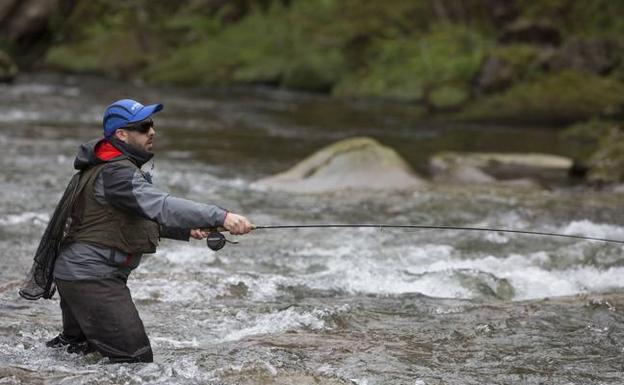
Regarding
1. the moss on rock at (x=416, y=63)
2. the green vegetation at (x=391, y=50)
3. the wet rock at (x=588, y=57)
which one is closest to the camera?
the green vegetation at (x=391, y=50)

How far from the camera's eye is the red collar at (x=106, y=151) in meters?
5.09

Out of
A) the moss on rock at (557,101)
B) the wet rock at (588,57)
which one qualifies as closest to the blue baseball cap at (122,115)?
the moss on rock at (557,101)

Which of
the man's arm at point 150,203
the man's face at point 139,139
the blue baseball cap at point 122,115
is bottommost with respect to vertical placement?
the man's arm at point 150,203

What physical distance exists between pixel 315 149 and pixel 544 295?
9976 mm

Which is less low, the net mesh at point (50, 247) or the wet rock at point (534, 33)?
the wet rock at point (534, 33)

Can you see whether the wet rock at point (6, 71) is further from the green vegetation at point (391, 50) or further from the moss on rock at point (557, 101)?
the moss on rock at point (557, 101)

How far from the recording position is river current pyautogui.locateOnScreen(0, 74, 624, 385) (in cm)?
566

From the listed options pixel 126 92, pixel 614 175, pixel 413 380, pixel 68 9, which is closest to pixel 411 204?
pixel 614 175

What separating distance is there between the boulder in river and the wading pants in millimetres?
7955

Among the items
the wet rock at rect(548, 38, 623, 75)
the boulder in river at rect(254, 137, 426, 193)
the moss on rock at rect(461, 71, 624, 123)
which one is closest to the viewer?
the boulder in river at rect(254, 137, 426, 193)

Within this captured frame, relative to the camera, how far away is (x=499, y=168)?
1511 centimetres

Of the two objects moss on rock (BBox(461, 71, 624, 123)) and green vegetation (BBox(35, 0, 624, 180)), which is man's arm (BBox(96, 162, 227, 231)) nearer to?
green vegetation (BBox(35, 0, 624, 180))

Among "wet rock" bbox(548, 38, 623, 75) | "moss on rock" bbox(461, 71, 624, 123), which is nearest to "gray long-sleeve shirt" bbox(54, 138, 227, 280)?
"moss on rock" bbox(461, 71, 624, 123)

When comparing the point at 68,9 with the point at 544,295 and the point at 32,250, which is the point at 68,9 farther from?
the point at 544,295
